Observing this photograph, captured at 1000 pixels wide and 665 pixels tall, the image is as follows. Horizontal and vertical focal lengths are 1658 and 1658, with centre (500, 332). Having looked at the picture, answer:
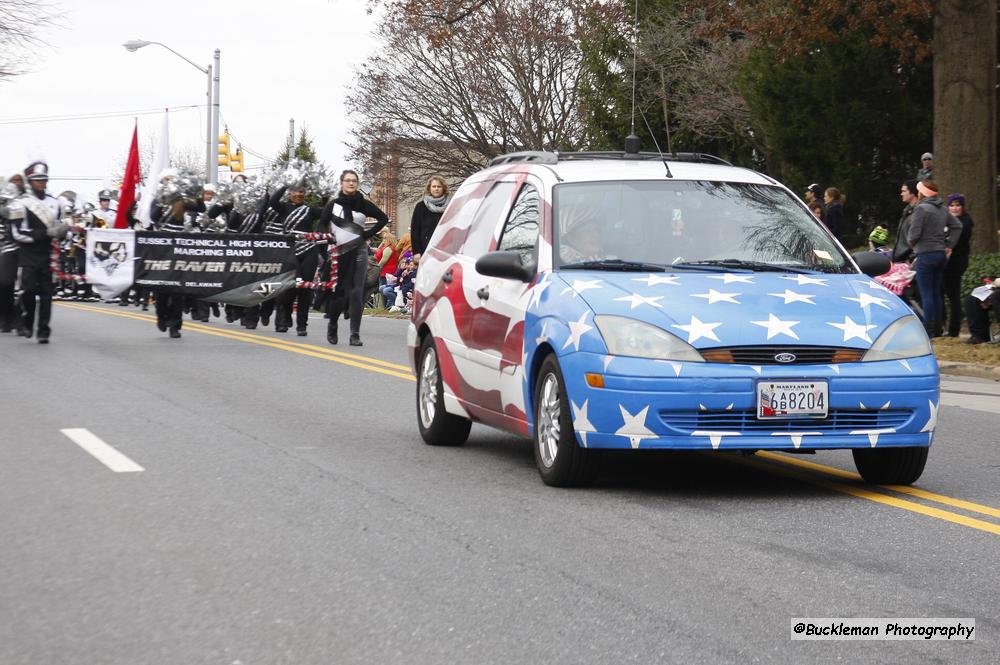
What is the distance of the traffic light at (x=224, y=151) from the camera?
4850 cm

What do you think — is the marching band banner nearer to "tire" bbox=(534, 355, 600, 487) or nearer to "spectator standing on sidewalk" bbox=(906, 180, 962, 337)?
"spectator standing on sidewalk" bbox=(906, 180, 962, 337)

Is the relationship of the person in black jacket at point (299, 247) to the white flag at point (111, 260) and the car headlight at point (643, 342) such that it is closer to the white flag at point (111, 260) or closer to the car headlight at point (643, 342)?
the white flag at point (111, 260)

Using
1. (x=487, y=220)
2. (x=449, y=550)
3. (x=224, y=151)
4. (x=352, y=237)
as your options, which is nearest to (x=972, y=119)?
(x=352, y=237)

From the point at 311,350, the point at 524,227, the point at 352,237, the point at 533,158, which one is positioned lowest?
the point at 311,350

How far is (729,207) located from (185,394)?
19.1 ft

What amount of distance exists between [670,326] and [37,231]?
1276 cm

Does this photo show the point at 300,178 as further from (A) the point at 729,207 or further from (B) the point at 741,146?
(B) the point at 741,146

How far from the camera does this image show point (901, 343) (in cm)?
793

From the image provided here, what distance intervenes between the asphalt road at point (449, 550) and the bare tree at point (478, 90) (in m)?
34.8

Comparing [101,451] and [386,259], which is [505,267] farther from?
[386,259]

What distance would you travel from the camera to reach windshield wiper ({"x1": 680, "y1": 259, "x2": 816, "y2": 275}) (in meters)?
8.52

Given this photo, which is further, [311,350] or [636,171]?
[311,350]

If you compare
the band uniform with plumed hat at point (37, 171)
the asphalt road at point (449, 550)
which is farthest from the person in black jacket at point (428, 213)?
the asphalt road at point (449, 550)

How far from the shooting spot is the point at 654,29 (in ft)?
128
